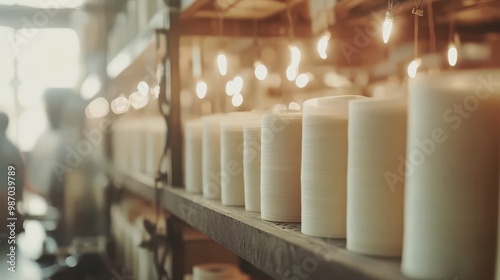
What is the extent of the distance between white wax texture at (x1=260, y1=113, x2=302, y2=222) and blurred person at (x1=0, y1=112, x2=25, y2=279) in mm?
1602

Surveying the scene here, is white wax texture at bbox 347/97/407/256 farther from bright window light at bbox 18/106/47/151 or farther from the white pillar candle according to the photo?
bright window light at bbox 18/106/47/151

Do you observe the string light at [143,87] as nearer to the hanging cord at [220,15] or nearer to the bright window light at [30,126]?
the bright window light at [30,126]

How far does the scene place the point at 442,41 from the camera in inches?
105

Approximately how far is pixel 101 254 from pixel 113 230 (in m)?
0.17

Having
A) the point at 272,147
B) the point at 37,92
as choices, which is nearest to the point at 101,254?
the point at 37,92

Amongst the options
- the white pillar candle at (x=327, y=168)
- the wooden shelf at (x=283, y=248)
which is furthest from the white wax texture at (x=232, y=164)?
the white pillar candle at (x=327, y=168)

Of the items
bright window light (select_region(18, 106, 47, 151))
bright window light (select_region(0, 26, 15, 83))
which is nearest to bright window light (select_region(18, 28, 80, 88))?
bright window light (select_region(0, 26, 15, 83))

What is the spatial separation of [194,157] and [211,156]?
16cm

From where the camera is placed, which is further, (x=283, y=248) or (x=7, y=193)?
(x=7, y=193)

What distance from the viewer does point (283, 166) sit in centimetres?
103

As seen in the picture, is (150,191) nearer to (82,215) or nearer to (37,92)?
(37,92)

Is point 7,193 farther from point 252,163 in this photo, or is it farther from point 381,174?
point 381,174

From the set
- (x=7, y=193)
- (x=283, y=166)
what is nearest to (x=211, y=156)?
(x=283, y=166)

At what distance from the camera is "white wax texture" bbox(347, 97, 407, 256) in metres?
0.73
